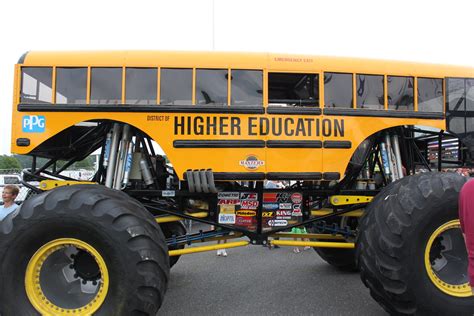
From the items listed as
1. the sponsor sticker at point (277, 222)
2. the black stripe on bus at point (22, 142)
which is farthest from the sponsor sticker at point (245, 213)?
the black stripe on bus at point (22, 142)

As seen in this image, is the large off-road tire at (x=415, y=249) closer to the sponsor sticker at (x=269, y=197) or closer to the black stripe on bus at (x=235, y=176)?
the sponsor sticker at (x=269, y=197)

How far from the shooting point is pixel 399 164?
474 cm

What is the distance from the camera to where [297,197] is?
470cm

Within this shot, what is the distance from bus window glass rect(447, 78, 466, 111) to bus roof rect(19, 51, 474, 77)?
10 cm

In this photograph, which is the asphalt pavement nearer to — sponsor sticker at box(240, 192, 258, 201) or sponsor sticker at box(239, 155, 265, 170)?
sponsor sticker at box(240, 192, 258, 201)

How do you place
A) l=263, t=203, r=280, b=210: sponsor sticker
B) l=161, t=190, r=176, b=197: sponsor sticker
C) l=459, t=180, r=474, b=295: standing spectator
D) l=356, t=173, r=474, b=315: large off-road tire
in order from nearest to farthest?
l=459, t=180, r=474, b=295: standing spectator
l=356, t=173, r=474, b=315: large off-road tire
l=161, t=190, r=176, b=197: sponsor sticker
l=263, t=203, r=280, b=210: sponsor sticker

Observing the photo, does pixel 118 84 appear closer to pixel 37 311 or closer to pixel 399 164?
pixel 37 311

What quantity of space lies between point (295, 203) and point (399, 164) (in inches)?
55.5

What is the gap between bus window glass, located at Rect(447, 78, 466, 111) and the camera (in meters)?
4.57

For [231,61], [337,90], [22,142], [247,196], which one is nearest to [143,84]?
[231,61]

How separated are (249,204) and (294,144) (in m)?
0.95

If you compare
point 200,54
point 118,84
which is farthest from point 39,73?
point 200,54

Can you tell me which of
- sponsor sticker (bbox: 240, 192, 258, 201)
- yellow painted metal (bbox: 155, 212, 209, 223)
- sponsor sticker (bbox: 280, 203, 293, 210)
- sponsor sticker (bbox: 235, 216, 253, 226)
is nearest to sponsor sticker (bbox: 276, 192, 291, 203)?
sponsor sticker (bbox: 280, 203, 293, 210)

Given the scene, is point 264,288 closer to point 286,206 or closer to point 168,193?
point 286,206
